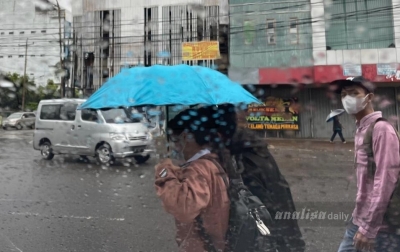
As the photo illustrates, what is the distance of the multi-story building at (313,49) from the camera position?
1.90 m

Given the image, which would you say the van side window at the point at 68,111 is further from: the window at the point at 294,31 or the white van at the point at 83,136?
the window at the point at 294,31

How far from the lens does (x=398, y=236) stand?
1335 millimetres

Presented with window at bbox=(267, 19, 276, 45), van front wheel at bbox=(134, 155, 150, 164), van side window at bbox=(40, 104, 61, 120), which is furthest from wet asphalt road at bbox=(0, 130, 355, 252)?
window at bbox=(267, 19, 276, 45)

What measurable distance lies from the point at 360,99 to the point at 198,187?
0.66 m

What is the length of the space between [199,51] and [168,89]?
45cm

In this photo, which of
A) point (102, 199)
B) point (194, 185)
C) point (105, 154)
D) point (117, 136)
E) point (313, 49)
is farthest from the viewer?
point (102, 199)

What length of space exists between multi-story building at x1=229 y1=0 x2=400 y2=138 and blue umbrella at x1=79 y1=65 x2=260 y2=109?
413 mm

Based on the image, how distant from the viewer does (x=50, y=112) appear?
259 cm

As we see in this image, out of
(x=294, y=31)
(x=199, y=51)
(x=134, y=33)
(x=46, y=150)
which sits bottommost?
(x=46, y=150)

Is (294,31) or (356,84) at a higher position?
(294,31)

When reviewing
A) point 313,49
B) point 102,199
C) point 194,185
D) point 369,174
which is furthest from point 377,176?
point 102,199

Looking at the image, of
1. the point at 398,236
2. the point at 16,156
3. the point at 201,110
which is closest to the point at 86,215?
the point at 16,156

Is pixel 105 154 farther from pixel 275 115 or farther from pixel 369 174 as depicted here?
pixel 369 174

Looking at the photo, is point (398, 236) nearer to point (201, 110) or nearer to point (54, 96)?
point (201, 110)
